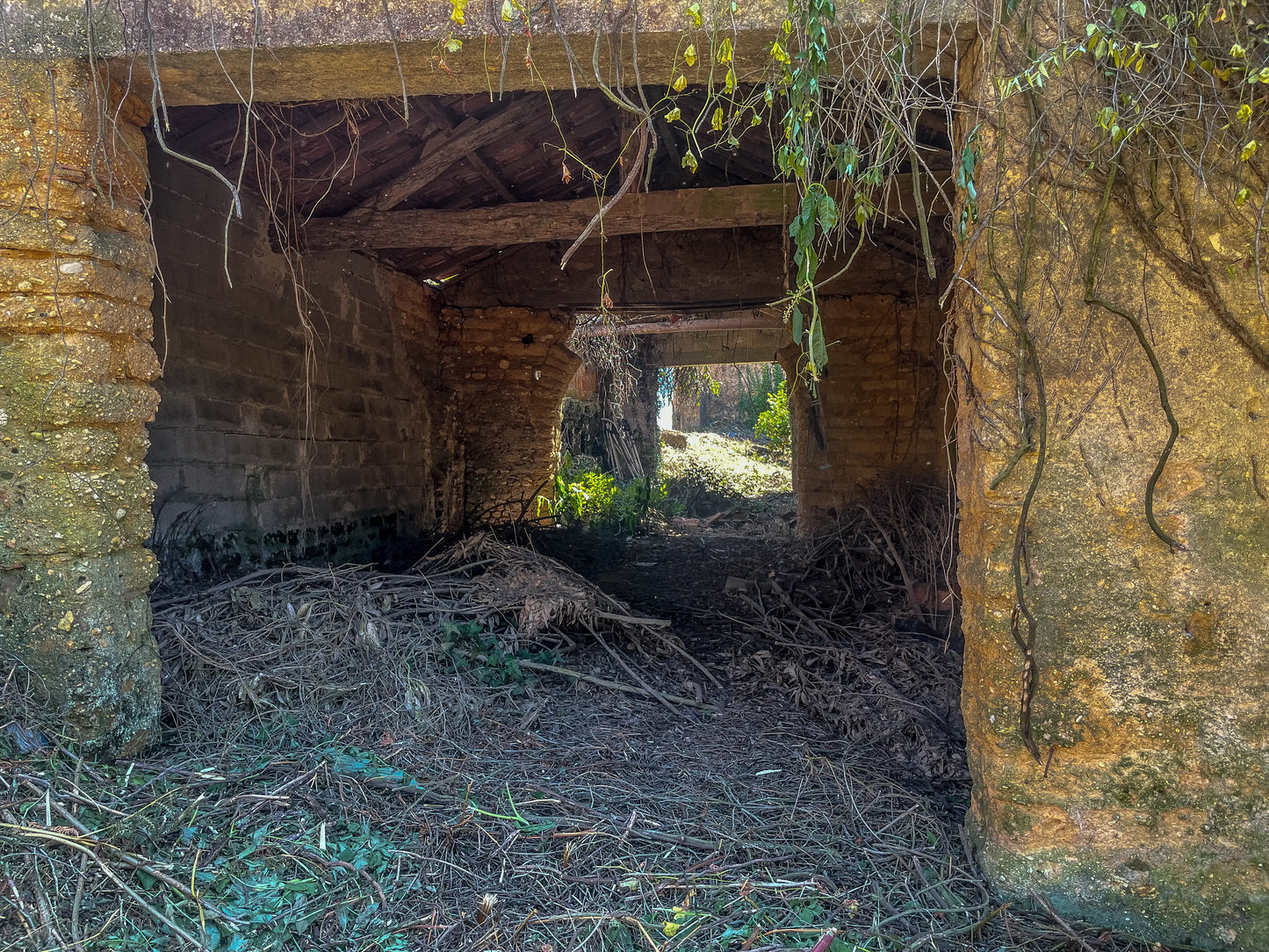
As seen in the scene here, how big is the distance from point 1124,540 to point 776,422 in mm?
14211

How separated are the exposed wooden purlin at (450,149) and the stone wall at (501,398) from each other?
2.77 m

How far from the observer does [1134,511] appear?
7.43 feet

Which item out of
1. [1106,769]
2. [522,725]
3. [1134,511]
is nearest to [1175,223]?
[1134,511]

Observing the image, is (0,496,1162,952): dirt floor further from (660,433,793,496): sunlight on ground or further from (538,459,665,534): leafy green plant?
(660,433,793,496): sunlight on ground

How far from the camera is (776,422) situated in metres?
16.4

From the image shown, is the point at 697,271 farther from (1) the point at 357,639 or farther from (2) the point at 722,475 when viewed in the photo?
(2) the point at 722,475

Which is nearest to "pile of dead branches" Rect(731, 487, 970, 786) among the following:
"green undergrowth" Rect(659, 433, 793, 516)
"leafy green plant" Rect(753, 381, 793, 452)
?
"green undergrowth" Rect(659, 433, 793, 516)

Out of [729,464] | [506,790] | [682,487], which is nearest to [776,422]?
[729,464]

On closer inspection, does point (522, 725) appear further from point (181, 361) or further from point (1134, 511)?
point (181, 361)

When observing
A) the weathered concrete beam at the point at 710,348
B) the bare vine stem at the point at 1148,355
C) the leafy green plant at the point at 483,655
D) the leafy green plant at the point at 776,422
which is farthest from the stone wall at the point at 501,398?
the leafy green plant at the point at 776,422

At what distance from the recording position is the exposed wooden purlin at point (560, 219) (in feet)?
15.1

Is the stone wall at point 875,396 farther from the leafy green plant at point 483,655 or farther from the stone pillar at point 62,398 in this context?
the stone pillar at point 62,398

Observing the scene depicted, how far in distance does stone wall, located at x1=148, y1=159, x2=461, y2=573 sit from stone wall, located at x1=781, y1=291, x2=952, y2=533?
361 cm

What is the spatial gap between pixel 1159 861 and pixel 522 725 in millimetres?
2269
